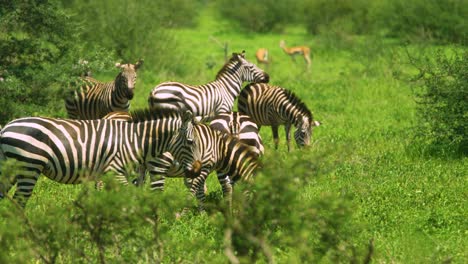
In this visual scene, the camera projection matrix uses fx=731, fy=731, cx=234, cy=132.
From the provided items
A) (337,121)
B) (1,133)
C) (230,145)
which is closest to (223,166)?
(230,145)

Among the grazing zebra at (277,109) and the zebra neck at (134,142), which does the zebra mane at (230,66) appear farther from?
the zebra neck at (134,142)

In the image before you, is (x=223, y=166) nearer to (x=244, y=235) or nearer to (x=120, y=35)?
(x=244, y=235)

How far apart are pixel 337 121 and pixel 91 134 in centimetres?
847

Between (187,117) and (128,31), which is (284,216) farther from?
(128,31)

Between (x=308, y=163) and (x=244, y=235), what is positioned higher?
(x=308, y=163)

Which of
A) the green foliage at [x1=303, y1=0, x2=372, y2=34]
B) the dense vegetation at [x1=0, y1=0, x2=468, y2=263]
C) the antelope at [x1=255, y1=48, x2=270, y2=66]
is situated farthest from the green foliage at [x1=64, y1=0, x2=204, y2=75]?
the green foliage at [x1=303, y1=0, x2=372, y2=34]

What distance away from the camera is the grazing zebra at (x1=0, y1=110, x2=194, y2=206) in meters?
8.15

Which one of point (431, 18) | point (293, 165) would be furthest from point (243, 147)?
point (431, 18)

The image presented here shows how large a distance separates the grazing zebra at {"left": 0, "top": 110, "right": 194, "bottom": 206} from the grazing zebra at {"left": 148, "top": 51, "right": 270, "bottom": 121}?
2.87 metres

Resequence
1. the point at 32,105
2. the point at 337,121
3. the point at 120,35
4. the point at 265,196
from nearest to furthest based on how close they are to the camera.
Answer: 1. the point at 265,196
2. the point at 32,105
3. the point at 337,121
4. the point at 120,35

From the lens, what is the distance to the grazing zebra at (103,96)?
1322 centimetres

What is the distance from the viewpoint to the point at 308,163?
564 cm

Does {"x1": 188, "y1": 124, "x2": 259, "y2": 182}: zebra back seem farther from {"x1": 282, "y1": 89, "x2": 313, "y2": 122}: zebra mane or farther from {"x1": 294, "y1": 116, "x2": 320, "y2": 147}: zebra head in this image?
{"x1": 282, "y1": 89, "x2": 313, "y2": 122}: zebra mane

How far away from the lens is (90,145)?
860cm
